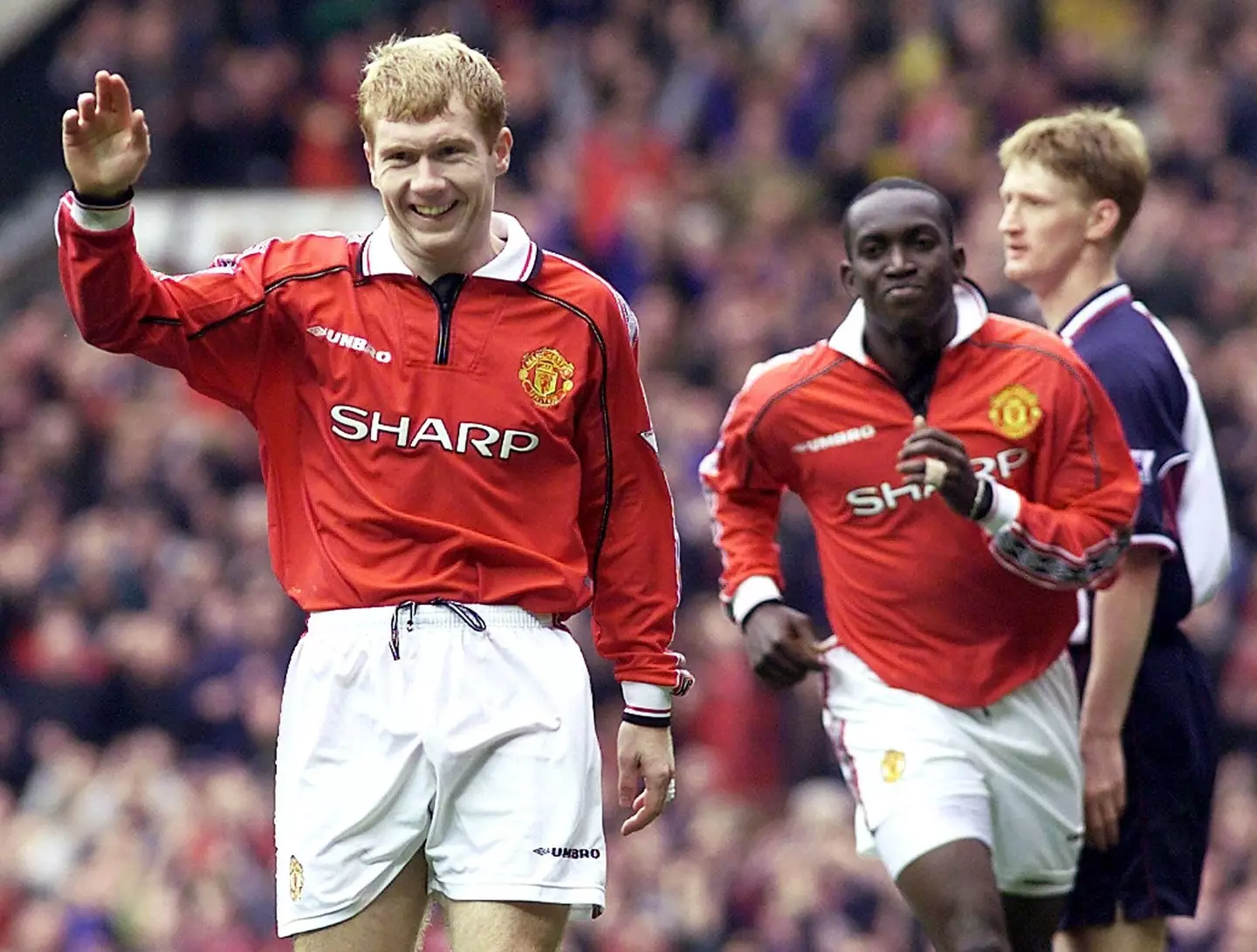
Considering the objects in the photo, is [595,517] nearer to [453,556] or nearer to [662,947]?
[453,556]

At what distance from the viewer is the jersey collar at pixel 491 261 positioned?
5.60m

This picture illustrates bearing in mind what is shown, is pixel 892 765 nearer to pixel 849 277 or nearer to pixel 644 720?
pixel 644 720

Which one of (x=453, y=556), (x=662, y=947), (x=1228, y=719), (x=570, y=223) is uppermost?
(x=570, y=223)

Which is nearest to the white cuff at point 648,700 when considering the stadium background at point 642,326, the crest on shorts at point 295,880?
the crest on shorts at point 295,880

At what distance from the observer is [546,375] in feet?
18.3

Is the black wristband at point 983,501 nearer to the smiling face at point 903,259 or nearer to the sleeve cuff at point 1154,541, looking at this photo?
the smiling face at point 903,259

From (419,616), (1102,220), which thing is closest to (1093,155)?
(1102,220)

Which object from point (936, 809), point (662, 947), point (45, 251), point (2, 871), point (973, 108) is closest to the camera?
point (936, 809)

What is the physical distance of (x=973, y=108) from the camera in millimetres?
16859

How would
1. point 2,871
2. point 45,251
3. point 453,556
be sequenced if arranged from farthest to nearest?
point 45,251, point 2,871, point 453,556

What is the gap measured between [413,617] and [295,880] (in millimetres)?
581

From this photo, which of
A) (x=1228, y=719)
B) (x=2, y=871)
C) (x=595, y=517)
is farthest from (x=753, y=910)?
(x=595, y=517)

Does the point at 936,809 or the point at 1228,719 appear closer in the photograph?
the point at 936,809

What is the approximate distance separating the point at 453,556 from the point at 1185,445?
223 cm
